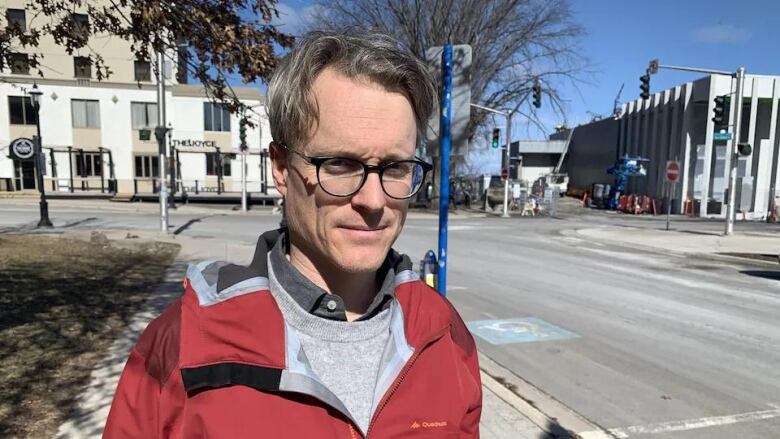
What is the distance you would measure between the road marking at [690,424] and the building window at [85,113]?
39.8 meters

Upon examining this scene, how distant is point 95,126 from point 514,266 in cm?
3474

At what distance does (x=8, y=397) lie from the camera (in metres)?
3.65

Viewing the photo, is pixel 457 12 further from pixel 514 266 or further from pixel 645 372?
pixel 645 372

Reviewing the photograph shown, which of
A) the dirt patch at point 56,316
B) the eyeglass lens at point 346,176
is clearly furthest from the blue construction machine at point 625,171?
the eyeglass lens at point 346,176

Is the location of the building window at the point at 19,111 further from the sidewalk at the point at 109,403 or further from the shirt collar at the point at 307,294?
the shirt collar at the point at 307,294

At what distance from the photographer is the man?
3.97ft

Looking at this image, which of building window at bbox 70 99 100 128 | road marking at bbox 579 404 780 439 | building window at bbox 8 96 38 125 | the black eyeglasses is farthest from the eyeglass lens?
building window at bbox 8 96 38 125

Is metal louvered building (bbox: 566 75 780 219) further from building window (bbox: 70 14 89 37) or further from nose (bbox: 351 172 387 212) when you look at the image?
nose (bbox: 351 172 387 212)

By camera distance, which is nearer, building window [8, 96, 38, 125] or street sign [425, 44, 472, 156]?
street sign [425, 44, 472, 156]

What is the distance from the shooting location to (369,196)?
1.34 meters

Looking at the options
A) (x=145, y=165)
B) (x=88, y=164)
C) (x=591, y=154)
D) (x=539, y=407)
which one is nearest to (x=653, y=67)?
(x=539, y=407)

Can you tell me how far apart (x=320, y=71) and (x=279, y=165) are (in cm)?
29

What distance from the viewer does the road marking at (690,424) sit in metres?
3.73

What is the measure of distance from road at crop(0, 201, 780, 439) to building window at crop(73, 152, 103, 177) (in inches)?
1196
